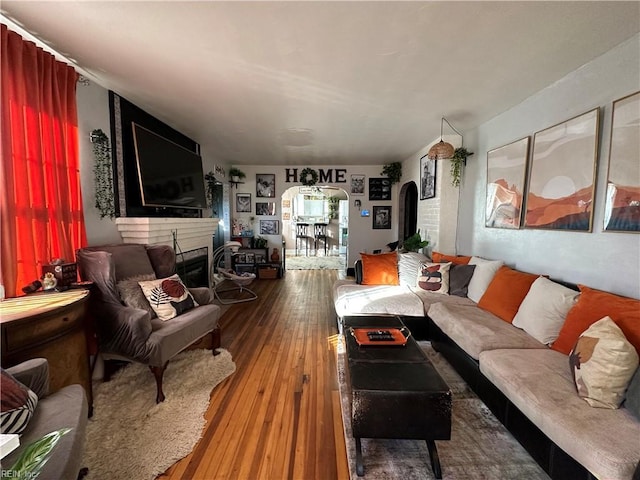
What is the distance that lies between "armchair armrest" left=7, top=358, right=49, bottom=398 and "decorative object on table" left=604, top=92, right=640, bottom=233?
11.3 ft

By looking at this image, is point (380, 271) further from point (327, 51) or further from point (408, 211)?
Result: point (408, 211)

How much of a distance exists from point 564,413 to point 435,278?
1.91 m

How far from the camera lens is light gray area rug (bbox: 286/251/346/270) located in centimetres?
709

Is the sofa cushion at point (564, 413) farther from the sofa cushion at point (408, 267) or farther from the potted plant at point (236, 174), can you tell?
the potted plant at point (236, 174)

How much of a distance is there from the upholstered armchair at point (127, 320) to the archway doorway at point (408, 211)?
4.82m

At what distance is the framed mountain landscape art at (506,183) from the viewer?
2.66m

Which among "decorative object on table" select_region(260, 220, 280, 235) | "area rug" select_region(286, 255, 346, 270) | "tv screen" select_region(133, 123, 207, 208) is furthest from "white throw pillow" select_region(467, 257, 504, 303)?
"decorative object on table" select_region(260, 220, 280, 235)

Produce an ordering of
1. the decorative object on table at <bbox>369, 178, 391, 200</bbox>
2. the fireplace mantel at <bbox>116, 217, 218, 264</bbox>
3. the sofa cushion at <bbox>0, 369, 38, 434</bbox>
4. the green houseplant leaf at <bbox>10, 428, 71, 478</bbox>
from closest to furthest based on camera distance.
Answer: the green houseplant leaf at <bbox>10, 428, 71, 478</bbox>
the sofa cushion at <bbox>0, 369, 38, 434</bbox>
the fireplace mantel at <bbox>116, 217, 218, 264</bbox>
the decorative object on table at <bbox>369, 178, 391, 200</bbox>

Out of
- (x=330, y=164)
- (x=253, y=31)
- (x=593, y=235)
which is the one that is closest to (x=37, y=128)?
(x=253, y=31)

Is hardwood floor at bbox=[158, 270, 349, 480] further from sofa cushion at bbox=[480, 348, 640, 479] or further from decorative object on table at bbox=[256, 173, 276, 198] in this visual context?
decorative object on table at bbox=[256, 173, 276, 198]

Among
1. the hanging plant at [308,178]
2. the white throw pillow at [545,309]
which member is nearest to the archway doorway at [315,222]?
the hanging plant at [308,178]

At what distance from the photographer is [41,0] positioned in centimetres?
144

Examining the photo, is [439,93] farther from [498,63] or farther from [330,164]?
[330,164]

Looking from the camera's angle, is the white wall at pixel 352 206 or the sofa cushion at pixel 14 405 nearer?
the sofa cushion at pixel 14 405
